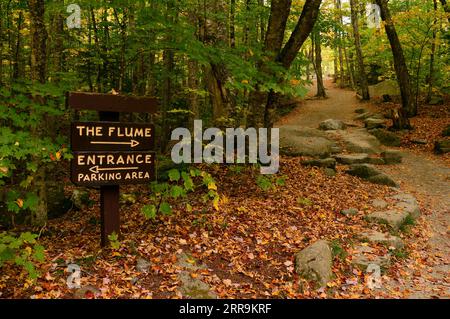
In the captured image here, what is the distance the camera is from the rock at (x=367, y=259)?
6055 millimetres

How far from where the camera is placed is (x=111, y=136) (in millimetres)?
5262

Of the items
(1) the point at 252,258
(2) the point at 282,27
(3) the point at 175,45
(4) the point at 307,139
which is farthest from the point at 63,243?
(4) the point at 307,139

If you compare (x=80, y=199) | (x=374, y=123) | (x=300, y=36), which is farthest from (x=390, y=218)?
(x=374, y=123)

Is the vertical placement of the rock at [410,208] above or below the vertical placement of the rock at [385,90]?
below

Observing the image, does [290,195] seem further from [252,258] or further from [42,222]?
[42,222]

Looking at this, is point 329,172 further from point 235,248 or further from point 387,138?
point 387,138

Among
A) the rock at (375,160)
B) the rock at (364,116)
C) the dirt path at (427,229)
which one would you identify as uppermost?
the rock at (364,116)

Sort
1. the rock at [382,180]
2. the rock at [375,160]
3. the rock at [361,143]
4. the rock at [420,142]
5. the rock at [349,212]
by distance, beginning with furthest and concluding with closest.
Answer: the rock at [420,142]
the rock at [361,143]
the rock at [375,160]
the rock at [382,180]
the rock at [349,212]

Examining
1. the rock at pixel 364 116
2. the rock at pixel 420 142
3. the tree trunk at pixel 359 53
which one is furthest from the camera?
the tree trunk at pixel 359 53

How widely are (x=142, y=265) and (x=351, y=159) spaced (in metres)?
9.40

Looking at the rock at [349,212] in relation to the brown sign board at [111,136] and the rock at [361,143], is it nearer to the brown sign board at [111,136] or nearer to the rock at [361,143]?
the brown sign board at [111,136]

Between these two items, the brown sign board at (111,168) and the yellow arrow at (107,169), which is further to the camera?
the yellow arrow at (107,169)

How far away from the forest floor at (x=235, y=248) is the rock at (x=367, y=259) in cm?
11

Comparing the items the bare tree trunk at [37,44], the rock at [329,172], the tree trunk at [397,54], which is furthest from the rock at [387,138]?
the bare tree trunk at [37,44]
